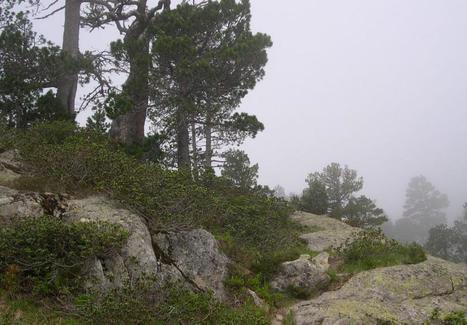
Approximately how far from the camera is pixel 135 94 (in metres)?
16.0

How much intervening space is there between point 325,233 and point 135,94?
9.06 m

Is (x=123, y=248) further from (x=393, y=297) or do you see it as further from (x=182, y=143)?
(x=182, y=143)

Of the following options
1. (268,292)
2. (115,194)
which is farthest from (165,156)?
(268,292)

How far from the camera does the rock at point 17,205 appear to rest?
7.38 metres

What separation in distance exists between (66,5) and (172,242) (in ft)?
50.9

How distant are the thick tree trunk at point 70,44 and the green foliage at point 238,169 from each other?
723 cm

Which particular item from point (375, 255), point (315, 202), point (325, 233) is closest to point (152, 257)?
point (375, 255)

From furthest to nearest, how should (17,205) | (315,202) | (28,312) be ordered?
(315,202) → (17,205) → (28,312)

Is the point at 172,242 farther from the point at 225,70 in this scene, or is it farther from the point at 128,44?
the point at 128,44

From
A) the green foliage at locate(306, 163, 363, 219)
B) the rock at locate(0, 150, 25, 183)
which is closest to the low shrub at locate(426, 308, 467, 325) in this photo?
the rock at locate(0, 150, 25, 183)

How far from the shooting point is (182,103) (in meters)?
15.9

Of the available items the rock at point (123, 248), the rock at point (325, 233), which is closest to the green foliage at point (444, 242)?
the rock at point (325, 233)

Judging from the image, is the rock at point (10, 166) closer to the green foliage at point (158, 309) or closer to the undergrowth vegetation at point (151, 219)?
the undergrowth vegetation at point (151, 219)

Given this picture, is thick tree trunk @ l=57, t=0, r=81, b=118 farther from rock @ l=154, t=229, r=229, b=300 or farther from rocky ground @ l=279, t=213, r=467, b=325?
rocky ground @ l=279, t=213, r=467, b=325
